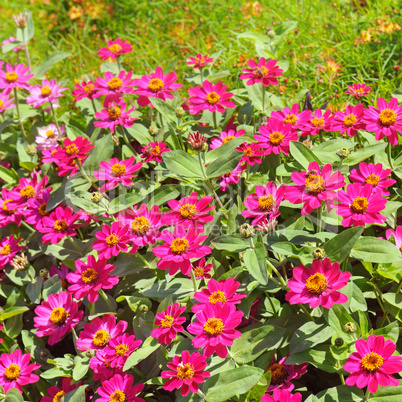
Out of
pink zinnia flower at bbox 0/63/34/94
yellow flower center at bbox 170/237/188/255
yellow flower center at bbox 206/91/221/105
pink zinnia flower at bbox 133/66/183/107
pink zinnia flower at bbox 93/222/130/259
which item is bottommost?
pink zinnia flower at bbox 93/222/130/259

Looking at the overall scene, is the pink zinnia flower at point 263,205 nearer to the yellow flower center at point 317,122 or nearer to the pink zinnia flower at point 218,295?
the pink zinnia flower at point 218,295

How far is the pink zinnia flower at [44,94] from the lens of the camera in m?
2.67

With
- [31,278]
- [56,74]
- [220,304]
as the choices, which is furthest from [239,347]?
[56,74]

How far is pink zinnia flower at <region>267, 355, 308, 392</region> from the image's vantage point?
1.69 metres

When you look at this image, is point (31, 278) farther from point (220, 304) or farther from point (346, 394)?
point (346, 394)

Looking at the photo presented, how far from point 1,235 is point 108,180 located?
2.95ft

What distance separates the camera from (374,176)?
1816 millimetres

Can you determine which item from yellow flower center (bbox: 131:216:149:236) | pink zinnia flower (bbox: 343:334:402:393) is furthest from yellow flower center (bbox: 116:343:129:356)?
pink zinnia flower (bbox: 343:334:402:393)

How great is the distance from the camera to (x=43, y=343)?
85.8 inches

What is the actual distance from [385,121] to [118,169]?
115cm

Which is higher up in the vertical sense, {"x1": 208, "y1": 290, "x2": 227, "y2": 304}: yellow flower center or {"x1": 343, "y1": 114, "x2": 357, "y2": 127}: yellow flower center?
{"x1": 343, "y1": 114, "x2": 357, "y2": 127}: yellow flower center

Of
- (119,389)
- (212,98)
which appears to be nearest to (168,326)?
(119,389)

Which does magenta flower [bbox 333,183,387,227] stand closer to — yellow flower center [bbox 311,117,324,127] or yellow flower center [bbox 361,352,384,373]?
yellow flower center [bbox 361,352,384,373]

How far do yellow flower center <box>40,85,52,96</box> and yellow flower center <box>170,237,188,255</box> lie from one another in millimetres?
1484
